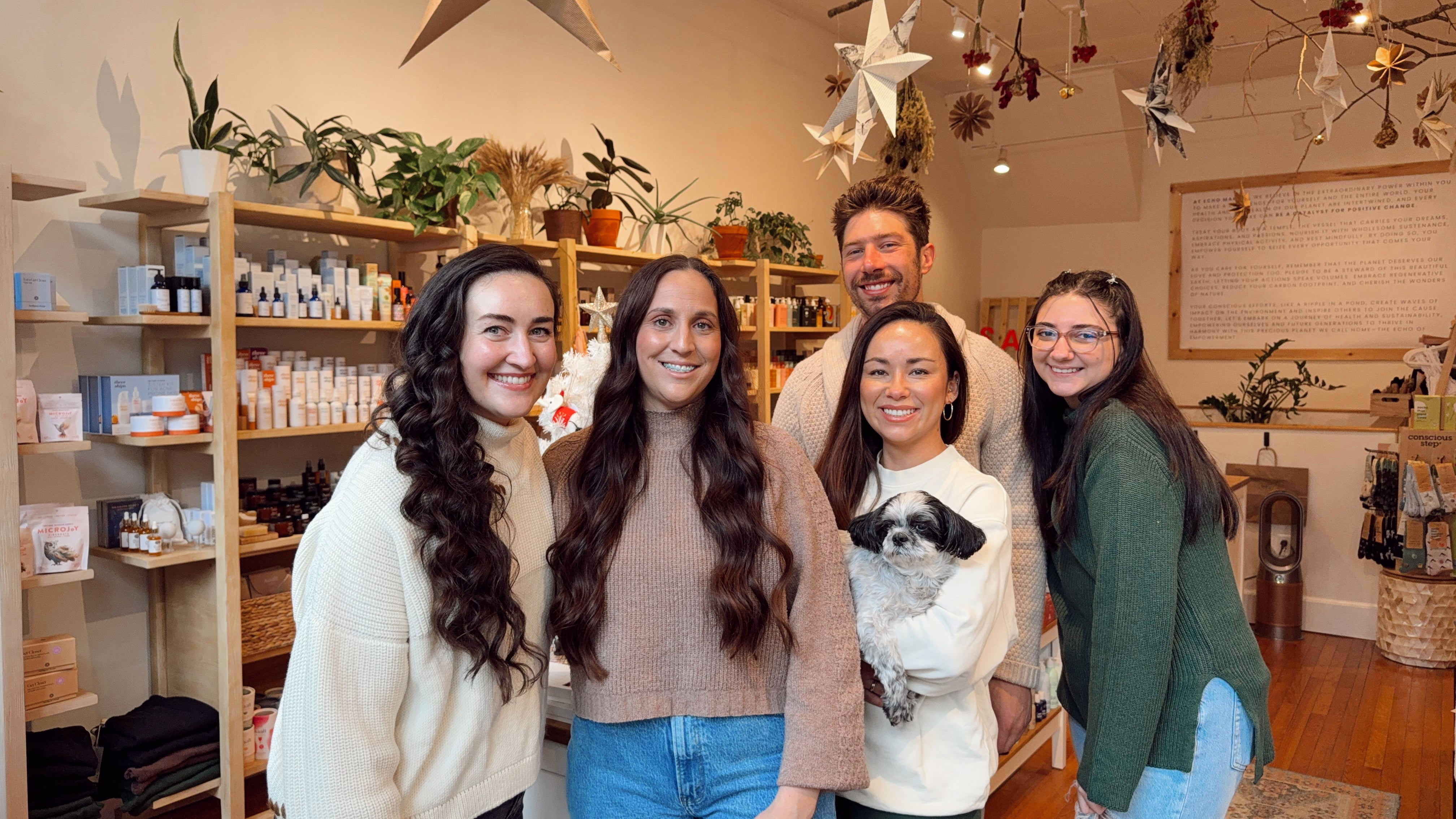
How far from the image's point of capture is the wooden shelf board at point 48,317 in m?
2.47

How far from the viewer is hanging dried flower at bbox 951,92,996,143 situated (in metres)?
4.26

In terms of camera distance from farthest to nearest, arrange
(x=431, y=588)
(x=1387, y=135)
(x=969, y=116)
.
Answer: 1. (x=969, y=116)
2. (x=1387, y=135)
3. (x=431, y=588)

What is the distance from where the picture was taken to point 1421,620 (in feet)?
16.0

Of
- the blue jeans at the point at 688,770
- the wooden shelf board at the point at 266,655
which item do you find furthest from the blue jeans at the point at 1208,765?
the wooden shelf board at the point at 266,655

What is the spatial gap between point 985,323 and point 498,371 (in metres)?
7.58

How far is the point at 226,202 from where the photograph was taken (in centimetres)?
283

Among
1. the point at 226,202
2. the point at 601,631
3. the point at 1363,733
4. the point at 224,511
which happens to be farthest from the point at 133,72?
the point at 1363,733

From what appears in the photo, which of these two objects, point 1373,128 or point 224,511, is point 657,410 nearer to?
point 224,511

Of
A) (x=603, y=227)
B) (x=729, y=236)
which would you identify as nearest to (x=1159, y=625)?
(x=603, y=227)

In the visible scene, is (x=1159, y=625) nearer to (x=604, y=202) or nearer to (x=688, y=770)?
(x=688, y=770)

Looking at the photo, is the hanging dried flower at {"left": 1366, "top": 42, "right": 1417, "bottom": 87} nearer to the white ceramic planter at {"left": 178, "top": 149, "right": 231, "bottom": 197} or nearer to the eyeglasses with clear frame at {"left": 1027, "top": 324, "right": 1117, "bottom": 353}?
the eyeglasses with clear frame at {"left": 1027, "top": 324, "right": 1117, "bottom": 353}

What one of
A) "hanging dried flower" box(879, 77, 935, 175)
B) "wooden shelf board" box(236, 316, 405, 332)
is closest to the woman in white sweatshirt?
"wooden shelf board" box(236, 316, 405, 332)

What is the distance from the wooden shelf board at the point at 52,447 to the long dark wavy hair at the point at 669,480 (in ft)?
5.77

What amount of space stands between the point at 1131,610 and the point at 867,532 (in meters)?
0.44
